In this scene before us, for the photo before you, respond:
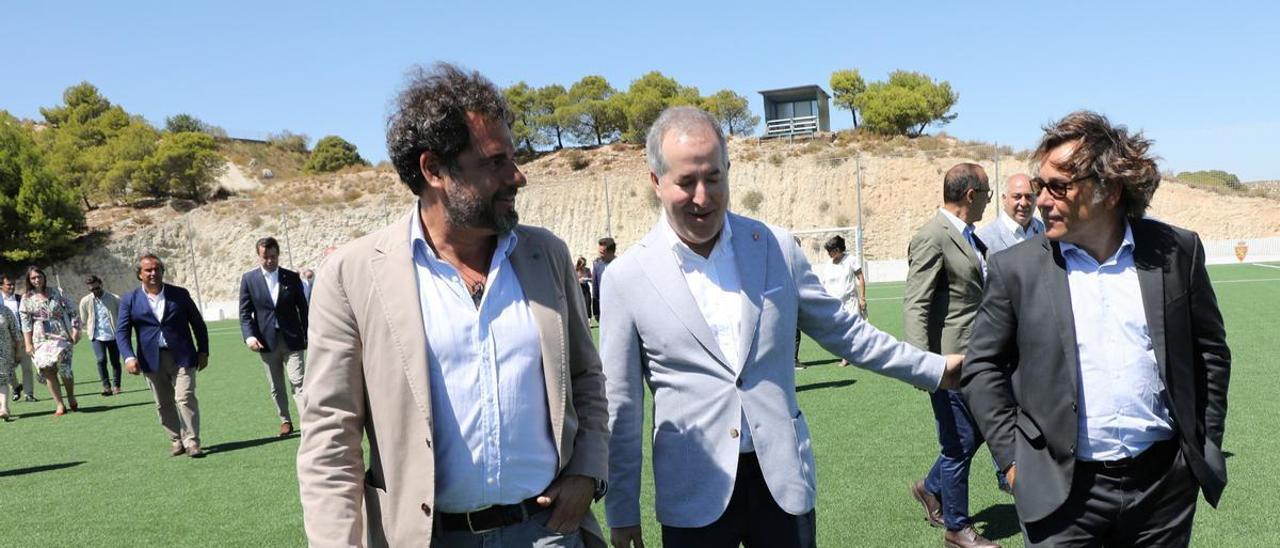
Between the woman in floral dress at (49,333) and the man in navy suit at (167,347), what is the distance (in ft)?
14.6

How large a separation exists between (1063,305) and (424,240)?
6.17 feet

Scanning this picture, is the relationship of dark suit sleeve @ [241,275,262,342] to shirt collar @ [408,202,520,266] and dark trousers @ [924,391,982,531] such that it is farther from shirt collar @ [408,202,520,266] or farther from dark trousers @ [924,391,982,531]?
shirt collar @ [408,202,520,266]

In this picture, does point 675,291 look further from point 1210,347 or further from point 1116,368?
point 1210,347

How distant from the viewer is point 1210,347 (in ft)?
9.18

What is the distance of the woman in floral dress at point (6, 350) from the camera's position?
40.7 ft

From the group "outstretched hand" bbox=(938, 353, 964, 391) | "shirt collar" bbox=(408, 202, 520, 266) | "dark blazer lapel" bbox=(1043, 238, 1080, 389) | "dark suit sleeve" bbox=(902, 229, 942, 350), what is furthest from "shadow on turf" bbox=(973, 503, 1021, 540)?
"shirt collar" bbox=(408, 202, 520, 266)

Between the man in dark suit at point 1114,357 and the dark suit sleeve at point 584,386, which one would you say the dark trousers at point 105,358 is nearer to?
the dark suit sleeve at point 584,386

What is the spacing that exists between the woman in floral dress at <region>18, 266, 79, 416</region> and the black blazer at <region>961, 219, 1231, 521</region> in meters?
13.1

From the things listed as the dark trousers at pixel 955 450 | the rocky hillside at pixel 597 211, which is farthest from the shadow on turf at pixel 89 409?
the rocky hillside at pixel 597 211

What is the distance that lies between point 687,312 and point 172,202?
6577 centimetres

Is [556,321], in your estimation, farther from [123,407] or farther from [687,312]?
[123,407]

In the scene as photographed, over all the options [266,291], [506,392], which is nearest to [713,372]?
[506,392]

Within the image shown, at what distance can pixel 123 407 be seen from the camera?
1308 cm

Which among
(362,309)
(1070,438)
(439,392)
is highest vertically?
(362,309)
